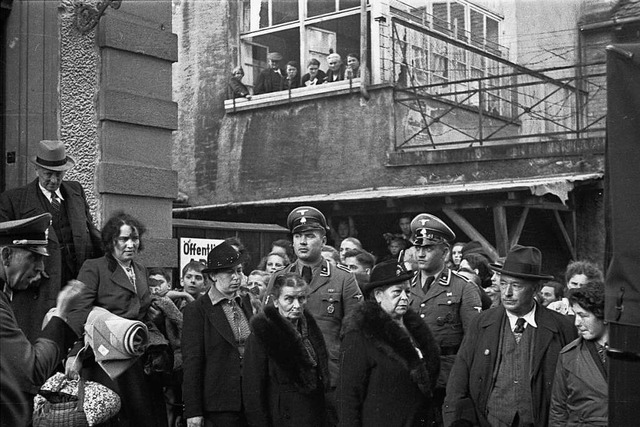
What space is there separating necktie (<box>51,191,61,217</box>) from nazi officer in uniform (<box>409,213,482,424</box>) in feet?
9.59

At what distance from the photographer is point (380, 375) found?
23.3 ft

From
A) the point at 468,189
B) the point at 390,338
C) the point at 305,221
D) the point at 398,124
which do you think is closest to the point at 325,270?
the point at 305,221

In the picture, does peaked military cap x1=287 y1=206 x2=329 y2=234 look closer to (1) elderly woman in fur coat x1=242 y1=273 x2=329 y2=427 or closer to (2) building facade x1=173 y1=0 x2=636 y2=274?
(1) elderly woman in fur coat x1=242 y1=273 x2=329 y2=427

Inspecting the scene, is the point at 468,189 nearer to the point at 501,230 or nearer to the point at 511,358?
the point at 501,230

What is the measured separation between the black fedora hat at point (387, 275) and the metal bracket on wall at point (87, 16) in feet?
13.5

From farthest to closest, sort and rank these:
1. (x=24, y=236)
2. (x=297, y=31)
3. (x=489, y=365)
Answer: (x=297, y=31) < (x=489, y=365) < (x=24, y=236)

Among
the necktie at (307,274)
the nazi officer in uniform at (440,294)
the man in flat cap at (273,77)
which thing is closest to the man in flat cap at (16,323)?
the necktie at (307,274)

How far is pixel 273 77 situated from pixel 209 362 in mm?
14479

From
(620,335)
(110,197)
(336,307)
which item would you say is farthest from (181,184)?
(620,335)

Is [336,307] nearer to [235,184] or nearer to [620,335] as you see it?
[620,335]

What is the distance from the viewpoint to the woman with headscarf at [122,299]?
7648 mm

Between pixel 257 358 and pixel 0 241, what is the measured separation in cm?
248

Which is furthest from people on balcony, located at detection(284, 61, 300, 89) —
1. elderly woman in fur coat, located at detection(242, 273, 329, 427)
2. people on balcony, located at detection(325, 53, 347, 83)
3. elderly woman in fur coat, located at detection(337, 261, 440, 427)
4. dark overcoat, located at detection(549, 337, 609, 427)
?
dark overcoat, located at detection(549, 337, 609, 427)

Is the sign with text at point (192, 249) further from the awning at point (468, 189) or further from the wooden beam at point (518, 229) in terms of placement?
the wooden beam at point (518, 229)
